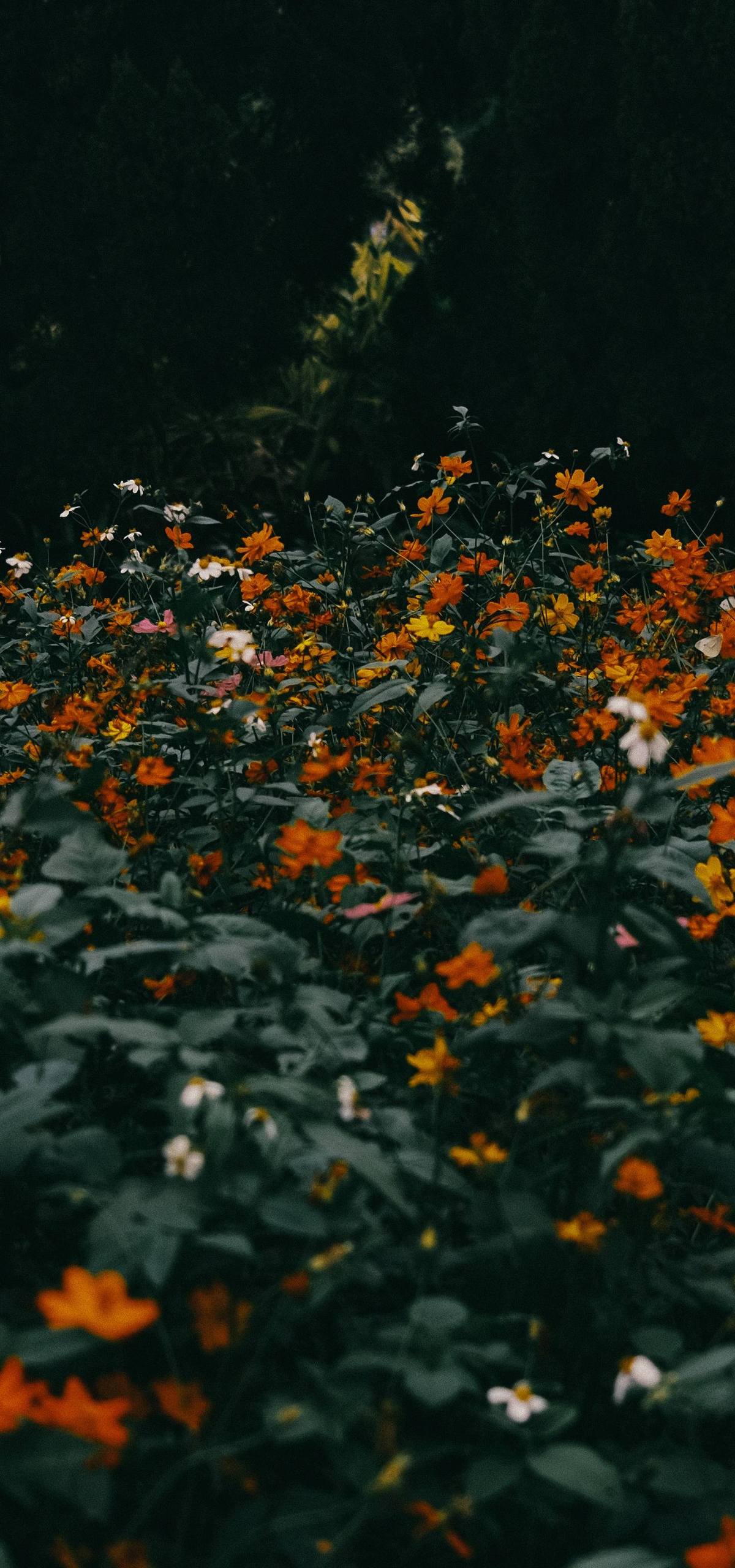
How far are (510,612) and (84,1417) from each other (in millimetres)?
1619

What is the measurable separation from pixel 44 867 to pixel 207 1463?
0.52 meters

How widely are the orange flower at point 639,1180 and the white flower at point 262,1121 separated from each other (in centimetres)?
25

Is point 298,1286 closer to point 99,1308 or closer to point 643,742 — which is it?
point 99,1308

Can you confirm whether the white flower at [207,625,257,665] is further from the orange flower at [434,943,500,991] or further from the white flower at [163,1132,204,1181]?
the white flower at [163,1132,204,1181]

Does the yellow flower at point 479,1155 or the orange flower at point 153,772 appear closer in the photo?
the yellow flower at point 479,1155

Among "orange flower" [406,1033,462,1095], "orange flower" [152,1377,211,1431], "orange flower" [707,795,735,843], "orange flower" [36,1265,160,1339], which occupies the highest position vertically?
"orange flower" [36,1265,160,1339]

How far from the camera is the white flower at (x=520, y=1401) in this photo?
0.82 metres

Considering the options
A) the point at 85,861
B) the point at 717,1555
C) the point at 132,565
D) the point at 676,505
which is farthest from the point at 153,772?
the point at 676,505

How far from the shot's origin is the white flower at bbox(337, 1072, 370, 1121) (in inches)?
36.4

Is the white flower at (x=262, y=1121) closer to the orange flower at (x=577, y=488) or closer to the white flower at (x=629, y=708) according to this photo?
the white flower at (x=629, y=708)

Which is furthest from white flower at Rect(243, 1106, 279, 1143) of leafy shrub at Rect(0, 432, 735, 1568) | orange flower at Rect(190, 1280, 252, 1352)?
orange flower at Rect(190, 1280, 252, 1352)

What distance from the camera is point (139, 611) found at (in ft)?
8.58

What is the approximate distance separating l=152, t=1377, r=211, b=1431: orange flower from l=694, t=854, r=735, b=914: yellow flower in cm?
72

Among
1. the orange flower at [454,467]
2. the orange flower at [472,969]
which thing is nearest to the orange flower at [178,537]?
the orange flower at [454,467]
